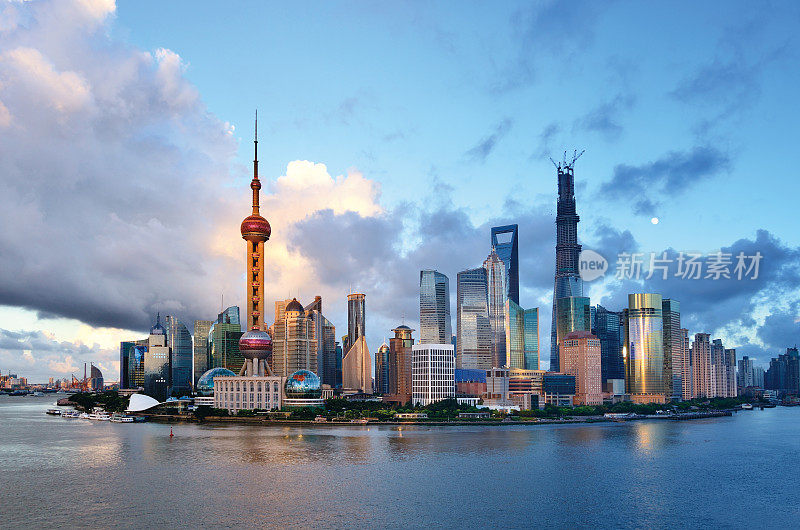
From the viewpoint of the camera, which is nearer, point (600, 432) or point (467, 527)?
point (467, 527)

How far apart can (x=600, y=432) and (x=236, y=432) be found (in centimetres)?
8620

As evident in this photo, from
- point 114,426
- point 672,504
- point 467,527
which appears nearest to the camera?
point 467,527

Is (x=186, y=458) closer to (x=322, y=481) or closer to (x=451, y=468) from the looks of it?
(x=322, y=481)

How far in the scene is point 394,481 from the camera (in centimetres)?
8962

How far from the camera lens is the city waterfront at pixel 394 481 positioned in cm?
7188

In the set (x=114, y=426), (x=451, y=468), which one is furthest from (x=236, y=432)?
(x=451, y=468)

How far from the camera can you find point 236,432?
532ft

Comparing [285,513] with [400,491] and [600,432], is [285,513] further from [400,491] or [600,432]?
[600,432]

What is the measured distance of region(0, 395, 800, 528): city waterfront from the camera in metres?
71.9

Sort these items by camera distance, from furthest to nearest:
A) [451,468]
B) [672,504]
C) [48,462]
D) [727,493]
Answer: [48,462] < [451,468] < [727,493] < [672,504]

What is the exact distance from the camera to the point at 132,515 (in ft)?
233

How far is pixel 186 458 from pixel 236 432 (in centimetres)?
5210

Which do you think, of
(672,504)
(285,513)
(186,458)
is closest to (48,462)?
(186,458)

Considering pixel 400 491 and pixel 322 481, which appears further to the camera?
pixel 322 481
